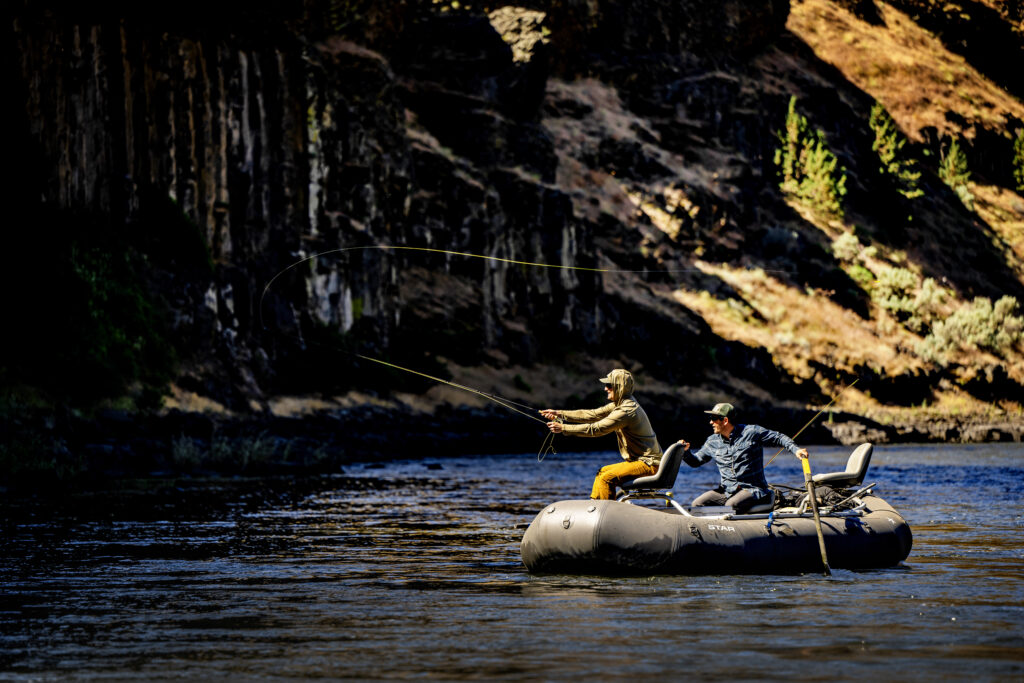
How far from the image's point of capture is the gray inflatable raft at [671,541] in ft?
46.0

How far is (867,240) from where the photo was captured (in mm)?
88312

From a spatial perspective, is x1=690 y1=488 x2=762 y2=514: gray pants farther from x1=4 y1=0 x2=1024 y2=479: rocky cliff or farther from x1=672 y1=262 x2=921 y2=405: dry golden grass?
x1=672 y1=262 x2=921 y2=405: dry golden grass

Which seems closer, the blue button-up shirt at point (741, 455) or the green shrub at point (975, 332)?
the blue button-up shirt at point (741, 455)

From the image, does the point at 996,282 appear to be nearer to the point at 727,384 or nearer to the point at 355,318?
the point at 727,384

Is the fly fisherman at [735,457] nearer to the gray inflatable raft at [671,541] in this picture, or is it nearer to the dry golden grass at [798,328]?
the gray inflatable raft at [671,541]

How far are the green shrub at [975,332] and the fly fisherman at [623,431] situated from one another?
210ft

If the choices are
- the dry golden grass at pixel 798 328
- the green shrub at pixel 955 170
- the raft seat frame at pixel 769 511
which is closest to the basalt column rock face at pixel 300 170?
the dry golden grass at pixel 798 328

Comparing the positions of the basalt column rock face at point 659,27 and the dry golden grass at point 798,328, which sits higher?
the basalt column rock face at point 659,27

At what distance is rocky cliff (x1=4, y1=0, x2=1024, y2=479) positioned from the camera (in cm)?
4494

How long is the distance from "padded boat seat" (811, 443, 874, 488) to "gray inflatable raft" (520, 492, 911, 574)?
0.62 meters

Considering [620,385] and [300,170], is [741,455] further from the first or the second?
[300,170]

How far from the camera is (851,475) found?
15.6 meters

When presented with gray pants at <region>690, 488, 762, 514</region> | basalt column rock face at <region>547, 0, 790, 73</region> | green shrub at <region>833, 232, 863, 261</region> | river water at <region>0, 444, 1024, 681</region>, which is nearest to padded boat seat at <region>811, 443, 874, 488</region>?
gray pants at <region>690, 488, 762, 514</region>

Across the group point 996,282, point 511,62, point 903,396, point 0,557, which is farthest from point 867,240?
point 0,557
